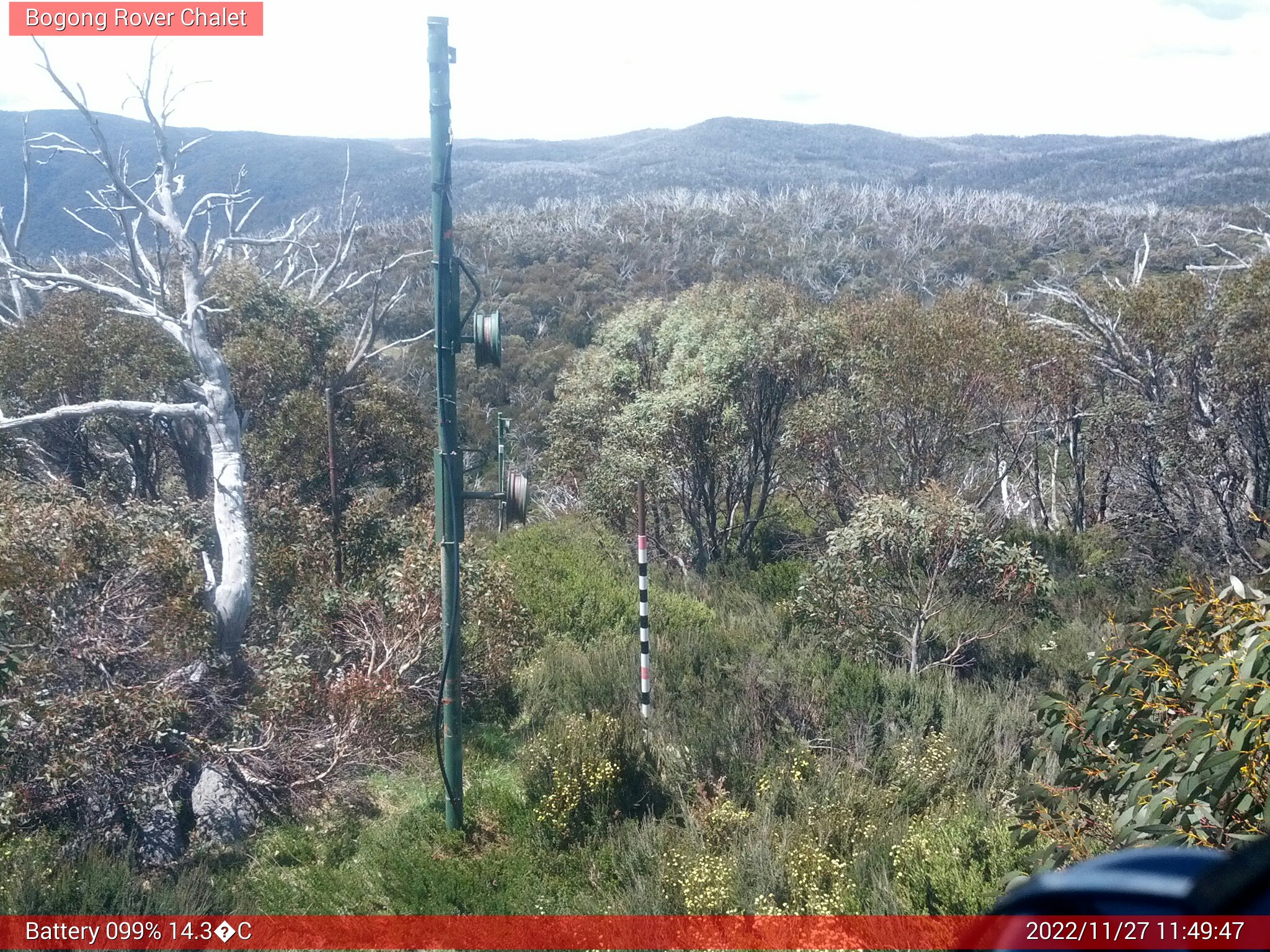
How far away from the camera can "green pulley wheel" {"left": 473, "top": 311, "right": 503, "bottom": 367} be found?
518 cm

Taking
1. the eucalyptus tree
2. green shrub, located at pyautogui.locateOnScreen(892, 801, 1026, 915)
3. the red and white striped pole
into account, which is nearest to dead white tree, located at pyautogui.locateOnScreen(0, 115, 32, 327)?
the eucalyptus tree

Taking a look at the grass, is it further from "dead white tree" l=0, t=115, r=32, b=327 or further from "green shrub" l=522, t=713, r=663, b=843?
"dead white tree" l=0, t=115, r=32, b=327

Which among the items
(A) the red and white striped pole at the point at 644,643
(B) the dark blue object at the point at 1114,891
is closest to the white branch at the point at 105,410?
(A) the red and white striped pole at the point at 644,643

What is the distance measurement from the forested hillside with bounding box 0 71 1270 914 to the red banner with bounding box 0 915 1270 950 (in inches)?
4.9

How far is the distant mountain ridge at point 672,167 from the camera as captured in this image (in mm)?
57250

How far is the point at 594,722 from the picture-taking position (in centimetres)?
596

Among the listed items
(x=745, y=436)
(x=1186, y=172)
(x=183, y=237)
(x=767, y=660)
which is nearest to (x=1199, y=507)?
(x=745, y=436)

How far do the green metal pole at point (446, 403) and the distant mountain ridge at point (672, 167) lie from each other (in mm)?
38633

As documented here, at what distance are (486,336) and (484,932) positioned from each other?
317cm

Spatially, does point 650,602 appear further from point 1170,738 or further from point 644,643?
point 1170,738

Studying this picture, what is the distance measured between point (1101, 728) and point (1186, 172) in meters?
75.0

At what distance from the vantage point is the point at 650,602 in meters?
10.4

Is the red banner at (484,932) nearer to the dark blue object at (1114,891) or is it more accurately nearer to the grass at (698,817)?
the grass at (698,817)

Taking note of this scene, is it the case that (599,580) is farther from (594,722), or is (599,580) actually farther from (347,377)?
(594,722)
